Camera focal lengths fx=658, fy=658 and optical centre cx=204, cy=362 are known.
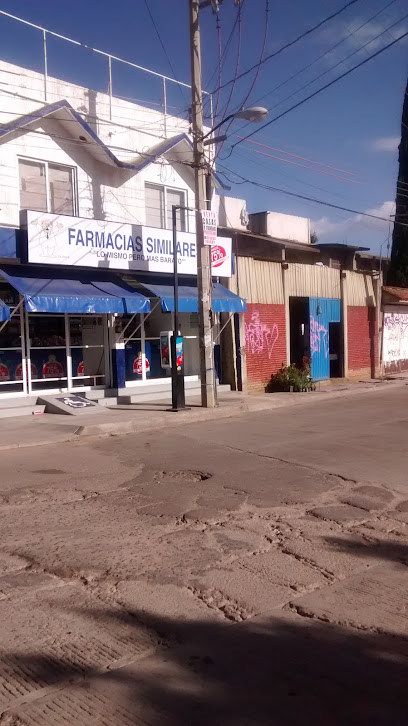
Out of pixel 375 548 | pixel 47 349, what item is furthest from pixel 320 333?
pixel 375 548

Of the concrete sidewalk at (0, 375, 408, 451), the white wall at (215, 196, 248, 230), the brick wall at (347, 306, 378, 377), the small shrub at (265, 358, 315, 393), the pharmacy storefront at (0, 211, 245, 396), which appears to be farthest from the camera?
the white wall at (215, 196, 248, 230)

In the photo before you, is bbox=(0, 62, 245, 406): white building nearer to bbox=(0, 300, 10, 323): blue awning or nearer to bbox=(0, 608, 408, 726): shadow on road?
bbox=(0, 300, 10, 323): blue awning

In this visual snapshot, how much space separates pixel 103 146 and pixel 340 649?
1371 centimetres

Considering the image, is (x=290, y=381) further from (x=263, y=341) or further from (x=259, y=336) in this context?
(x=259, y=336)

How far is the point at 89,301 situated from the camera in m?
14.1

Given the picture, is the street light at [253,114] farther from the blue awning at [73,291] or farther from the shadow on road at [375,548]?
the shadow on road at [375,548]

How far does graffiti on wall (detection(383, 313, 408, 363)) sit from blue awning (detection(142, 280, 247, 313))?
33.9ft

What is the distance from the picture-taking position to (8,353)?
14719 millimetres

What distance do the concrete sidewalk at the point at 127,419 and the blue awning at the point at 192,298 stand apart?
2.31 meters

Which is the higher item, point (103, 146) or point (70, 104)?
point (70, 104)

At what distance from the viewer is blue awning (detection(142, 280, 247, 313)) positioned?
621 inches

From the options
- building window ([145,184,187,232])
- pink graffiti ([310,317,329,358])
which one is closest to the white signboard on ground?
building window ([145,184,187,232])

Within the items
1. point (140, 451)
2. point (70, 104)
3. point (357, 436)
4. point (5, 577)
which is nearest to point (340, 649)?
point (5, 577)

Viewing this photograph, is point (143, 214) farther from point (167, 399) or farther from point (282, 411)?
point (282, 411)
